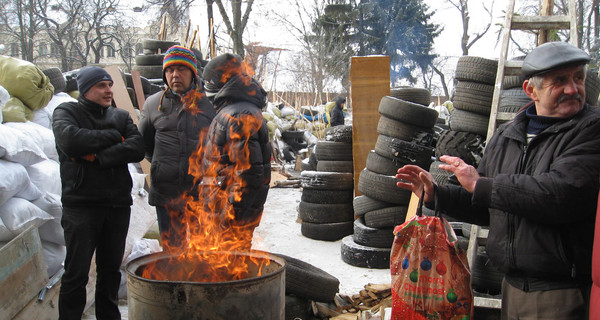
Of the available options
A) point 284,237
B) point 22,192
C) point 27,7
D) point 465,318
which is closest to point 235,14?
point 27,7

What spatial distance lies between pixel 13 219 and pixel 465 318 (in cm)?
353

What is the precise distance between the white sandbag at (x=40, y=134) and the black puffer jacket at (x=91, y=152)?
1320mm

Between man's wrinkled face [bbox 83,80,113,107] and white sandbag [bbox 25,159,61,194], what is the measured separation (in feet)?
3.90

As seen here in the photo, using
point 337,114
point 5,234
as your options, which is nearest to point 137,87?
point 5,234

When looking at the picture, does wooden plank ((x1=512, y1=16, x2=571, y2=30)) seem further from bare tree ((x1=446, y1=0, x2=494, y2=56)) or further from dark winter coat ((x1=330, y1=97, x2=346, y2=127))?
bare tree ((x1=446, y1=0, x2=494, y2=56))

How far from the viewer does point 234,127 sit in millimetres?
3723

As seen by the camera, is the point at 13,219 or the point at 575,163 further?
the point at 13,219

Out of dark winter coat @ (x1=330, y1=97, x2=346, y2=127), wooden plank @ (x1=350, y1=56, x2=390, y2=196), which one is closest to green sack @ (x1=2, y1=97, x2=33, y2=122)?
wooden plank @ (x1=350, y1=56, x2=390, y2=196)

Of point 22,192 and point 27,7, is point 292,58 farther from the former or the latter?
point 22,192

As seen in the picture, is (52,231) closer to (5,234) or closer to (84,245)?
(5,234)

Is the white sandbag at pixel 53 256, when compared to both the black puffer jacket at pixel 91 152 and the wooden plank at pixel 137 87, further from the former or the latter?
the wooden plank at pixel 137 87

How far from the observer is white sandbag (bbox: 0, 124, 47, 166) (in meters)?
4.15

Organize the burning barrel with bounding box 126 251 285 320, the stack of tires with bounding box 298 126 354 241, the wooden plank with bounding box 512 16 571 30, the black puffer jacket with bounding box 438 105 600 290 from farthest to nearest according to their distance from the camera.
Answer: the stack of tires with bounding box 298 126 354 241
the wooden plank with bounding box 512 16 571 30
the burning barrel with bounding box 126 251 285 320
the black puffer jacket with bounding box 438 105 600 290

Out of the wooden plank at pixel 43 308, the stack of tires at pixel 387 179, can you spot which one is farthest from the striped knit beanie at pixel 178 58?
the stack of tires at pixel 387 179
